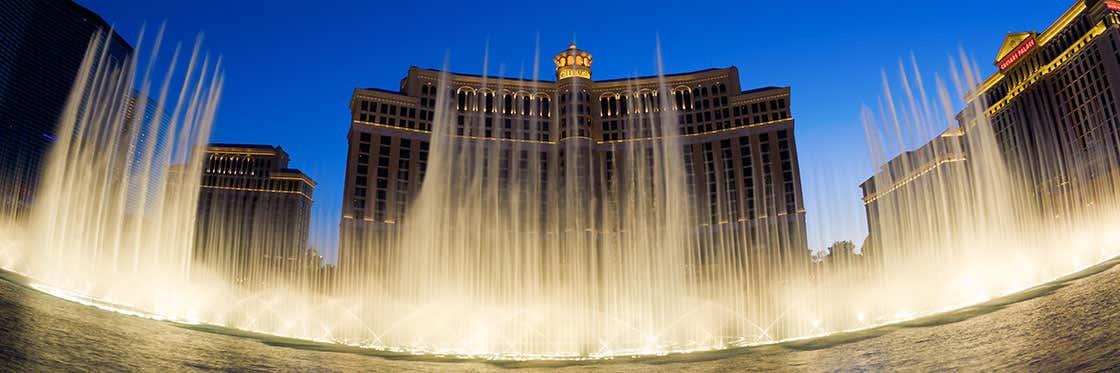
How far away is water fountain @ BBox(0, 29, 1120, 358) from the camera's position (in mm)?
27078

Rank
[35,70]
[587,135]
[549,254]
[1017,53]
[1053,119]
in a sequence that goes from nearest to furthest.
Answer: [549,254] → [1053,119] → [587,135] → [1017,53] → [35,70]

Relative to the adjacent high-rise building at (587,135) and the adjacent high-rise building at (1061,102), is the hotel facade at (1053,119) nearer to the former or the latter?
the adjacent high-rise building at (1061,102)

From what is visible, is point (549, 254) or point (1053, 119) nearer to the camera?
point (549, 254)

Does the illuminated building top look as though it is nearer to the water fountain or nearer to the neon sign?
the water fountain

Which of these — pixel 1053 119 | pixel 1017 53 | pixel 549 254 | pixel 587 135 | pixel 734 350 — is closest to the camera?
pixel 734 350

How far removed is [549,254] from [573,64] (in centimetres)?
2357

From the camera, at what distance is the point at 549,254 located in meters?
74.1

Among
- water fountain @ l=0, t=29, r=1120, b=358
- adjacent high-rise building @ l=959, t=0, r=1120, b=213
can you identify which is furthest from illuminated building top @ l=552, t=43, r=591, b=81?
adjacent high-rise building @ l=959, t=0, r=1120, b=213

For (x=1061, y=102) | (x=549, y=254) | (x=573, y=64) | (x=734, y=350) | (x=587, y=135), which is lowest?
(x=734, y=350)

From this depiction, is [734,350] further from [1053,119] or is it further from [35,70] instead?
[35,70]

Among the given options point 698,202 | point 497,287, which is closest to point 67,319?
point 497,287

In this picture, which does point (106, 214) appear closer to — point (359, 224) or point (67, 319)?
point (67, 319)

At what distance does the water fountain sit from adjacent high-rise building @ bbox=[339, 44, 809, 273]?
29.5 inches

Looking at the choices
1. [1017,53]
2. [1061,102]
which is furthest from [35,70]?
[1061,102]
